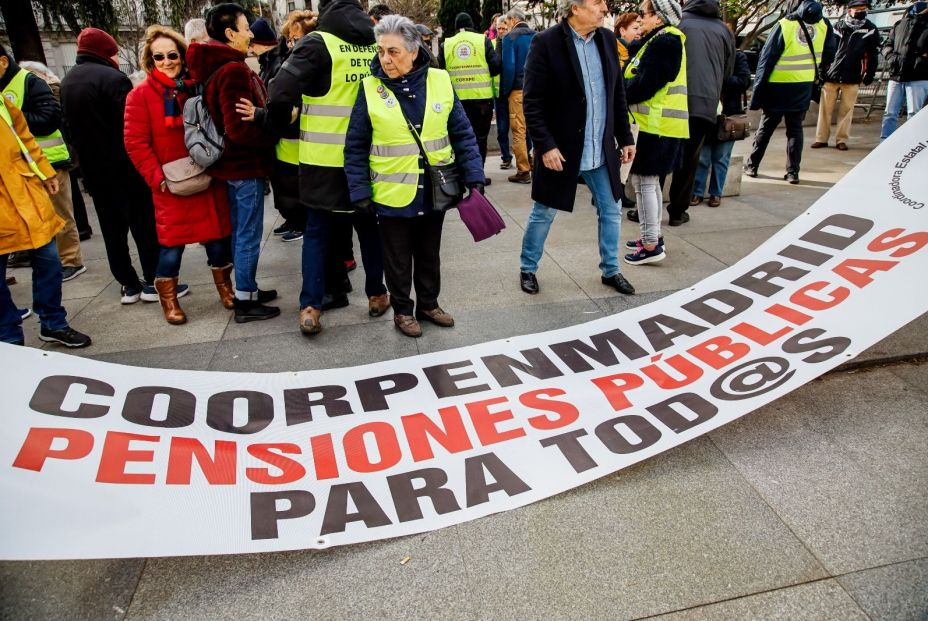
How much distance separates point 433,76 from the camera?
145 inches

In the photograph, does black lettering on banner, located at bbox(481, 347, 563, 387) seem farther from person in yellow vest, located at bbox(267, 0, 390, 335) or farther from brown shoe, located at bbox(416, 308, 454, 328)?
person in yellow vest, located at bbox(267, 0, 390, 335)

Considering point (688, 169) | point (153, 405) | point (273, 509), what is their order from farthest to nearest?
point (688, 169), point (153, 405), point (273, 509)

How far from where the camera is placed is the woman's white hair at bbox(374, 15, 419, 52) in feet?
11.1

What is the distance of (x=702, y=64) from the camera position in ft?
17.3

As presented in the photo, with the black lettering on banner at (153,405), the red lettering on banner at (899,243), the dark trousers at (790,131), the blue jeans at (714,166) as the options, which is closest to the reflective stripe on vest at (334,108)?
the black lettering on banner at (153,405)

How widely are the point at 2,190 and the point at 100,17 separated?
10411 millimetres

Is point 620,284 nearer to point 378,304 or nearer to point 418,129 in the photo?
point 378,304

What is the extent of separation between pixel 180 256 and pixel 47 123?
1.76m

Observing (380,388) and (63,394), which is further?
(380,388)

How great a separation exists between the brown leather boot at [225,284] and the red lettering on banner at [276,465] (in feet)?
7.22

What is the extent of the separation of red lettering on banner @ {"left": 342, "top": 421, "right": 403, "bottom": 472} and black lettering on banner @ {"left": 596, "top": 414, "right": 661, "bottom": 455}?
0.87 metres

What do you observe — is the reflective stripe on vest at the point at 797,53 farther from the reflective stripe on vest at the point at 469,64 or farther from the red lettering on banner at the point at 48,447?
the red lettering on banner at the point at 48,447

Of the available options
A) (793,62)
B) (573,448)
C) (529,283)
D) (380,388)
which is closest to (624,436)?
(573,448)

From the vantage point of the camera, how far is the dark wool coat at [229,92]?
377 cm
